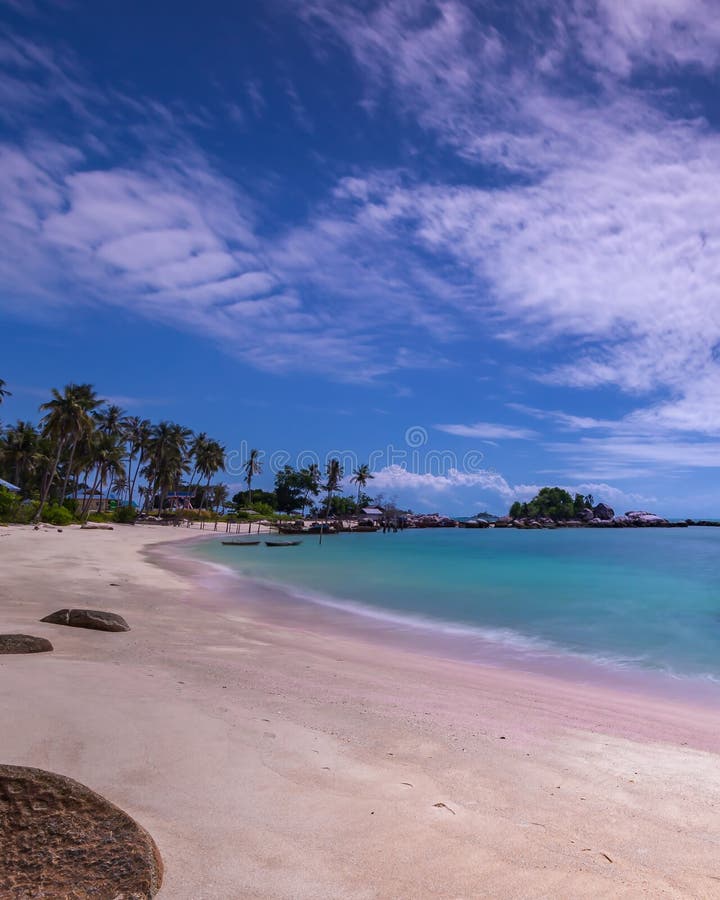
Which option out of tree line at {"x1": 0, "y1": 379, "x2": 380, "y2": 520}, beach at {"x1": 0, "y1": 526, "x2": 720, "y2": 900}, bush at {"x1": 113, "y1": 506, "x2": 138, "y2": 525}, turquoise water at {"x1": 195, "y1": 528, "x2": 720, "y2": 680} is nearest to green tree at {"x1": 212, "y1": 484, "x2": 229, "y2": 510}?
tree line at {"x1": 0, "y1": 379, "x2": 380, "y2": 520}

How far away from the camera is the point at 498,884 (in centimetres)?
326

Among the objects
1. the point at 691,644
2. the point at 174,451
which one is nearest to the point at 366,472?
the point at 174,451

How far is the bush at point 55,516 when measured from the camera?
5159cm

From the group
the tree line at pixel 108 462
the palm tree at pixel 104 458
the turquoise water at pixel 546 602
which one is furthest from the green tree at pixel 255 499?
the turquoise water at pixel 546 602

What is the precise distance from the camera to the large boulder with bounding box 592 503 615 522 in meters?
177

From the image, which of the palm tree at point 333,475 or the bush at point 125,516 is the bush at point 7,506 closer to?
the bush at point 125,516

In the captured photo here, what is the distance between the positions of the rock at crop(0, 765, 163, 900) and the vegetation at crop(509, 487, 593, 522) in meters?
185

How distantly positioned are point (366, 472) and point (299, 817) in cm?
13447

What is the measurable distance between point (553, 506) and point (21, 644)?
18641 cm

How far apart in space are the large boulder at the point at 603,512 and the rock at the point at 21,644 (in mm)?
184284

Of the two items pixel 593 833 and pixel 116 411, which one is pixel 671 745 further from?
pixel 116 411

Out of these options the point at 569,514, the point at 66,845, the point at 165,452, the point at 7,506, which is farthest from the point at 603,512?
the point at 66,845

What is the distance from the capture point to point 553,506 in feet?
598

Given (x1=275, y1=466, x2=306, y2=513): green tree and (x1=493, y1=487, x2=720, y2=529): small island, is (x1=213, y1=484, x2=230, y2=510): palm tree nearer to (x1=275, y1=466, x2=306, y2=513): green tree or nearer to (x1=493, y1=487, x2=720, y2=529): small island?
(x1=275, y1=466, x2=306, y2=513): green tree
